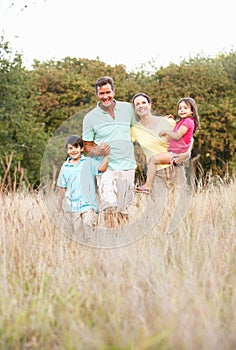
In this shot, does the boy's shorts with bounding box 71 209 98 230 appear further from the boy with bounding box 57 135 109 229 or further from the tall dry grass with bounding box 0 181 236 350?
the tall dry grass with bounding box 0 181 236 350

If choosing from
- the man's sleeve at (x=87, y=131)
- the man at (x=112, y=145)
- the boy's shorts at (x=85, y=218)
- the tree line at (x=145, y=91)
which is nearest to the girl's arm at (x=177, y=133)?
the man at (x=112, y=145)

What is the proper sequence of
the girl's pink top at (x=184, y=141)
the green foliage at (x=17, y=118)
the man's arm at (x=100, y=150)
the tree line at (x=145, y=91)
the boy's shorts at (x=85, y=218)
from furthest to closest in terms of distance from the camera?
the tree line at (x=145, y=91) → the green foliage at (x=17, y=118) → the girl's pink top at (x=184, y=141) → the man's arm at (x=100, y=150) → the boy's shorts at (x=85, y=218)

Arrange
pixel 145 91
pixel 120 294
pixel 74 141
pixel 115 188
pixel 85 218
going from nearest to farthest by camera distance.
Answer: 1. pixel 120 294
2. pixel 85 218
3. pixel 115 188
4. pixel 74 141
5. pixel 145 91

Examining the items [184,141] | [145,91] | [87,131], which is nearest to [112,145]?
[87,131]

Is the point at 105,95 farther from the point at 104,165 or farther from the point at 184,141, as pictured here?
the point at 184,141

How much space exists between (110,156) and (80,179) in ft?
1.12

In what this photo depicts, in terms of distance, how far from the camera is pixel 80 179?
4848mm

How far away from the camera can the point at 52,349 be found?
237 cm

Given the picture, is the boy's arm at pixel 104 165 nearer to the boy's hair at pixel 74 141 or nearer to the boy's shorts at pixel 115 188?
the boy's shorts at pixel 115 188

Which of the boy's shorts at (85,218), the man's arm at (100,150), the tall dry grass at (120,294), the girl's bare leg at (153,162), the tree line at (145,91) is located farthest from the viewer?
the tree line at (145,91)

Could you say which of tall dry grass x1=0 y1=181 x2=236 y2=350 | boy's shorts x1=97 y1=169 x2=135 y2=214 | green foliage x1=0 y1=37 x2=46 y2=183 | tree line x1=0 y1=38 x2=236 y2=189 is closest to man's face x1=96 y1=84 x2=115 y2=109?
boy's shorts x1=97 y1=169 x2=135 y2=214

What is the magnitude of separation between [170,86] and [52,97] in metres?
3.60

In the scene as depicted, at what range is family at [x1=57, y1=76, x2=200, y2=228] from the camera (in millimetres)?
4699

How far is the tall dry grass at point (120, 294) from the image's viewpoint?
2309 millimetres
